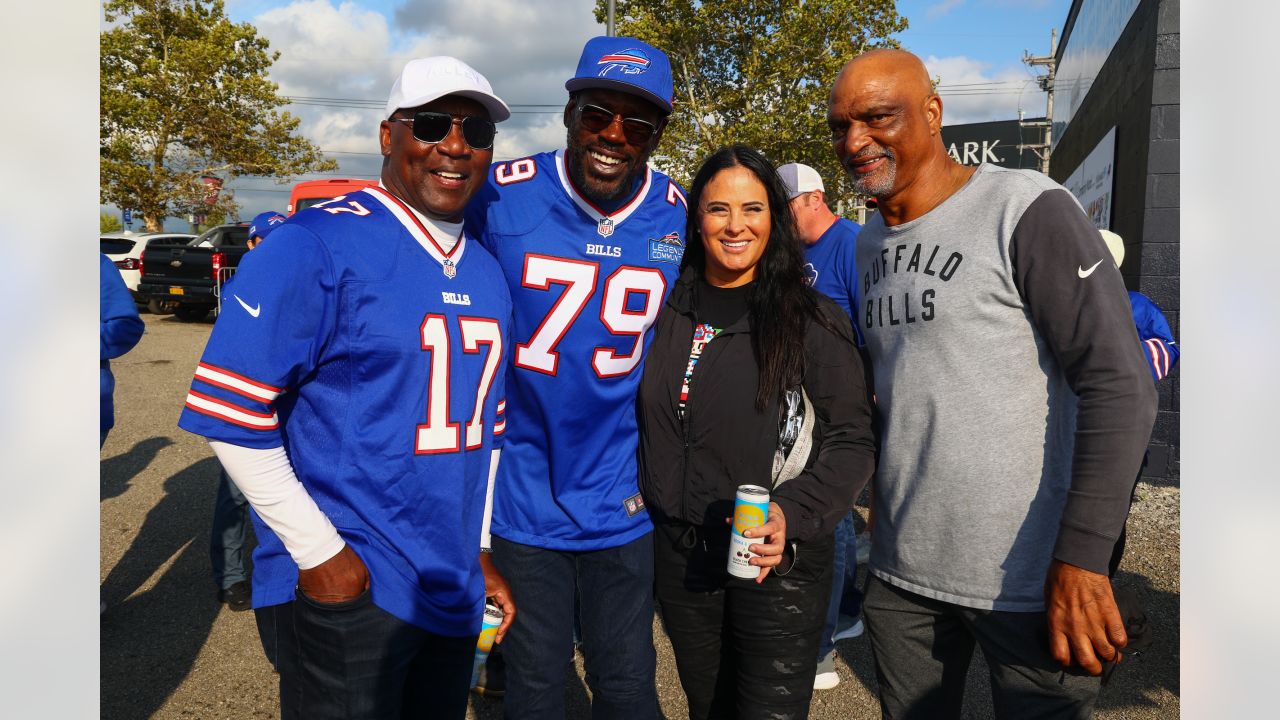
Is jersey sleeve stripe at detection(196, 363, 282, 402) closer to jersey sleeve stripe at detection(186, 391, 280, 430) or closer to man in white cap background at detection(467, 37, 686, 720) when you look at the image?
jersey sleeve stripe at detection(186, 391, 280, 430)

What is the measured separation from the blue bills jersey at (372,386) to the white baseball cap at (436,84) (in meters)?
0.27

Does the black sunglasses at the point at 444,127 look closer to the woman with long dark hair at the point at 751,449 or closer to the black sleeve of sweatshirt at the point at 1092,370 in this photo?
the woman with long dark hair at the point at 751,449

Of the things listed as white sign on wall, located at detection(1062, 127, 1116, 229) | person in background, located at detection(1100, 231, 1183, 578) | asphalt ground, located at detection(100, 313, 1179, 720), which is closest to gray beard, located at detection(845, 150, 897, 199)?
person in background, located at detection(1100, 231, 1183, 578)

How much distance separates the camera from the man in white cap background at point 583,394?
8.45 feet

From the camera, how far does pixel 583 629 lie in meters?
2.68

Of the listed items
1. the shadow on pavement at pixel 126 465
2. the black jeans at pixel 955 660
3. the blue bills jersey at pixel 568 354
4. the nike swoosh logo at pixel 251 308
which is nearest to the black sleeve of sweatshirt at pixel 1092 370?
the black jeans at pixel 955 660

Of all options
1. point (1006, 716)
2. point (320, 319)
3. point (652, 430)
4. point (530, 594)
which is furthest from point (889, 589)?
point (320, 319)

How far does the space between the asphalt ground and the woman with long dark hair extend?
58.0 inches

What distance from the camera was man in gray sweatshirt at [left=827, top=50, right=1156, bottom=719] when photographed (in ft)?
6.09

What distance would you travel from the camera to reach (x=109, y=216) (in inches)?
1970

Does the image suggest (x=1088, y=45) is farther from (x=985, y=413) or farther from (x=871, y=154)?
Answer: (x=985, y=413)
